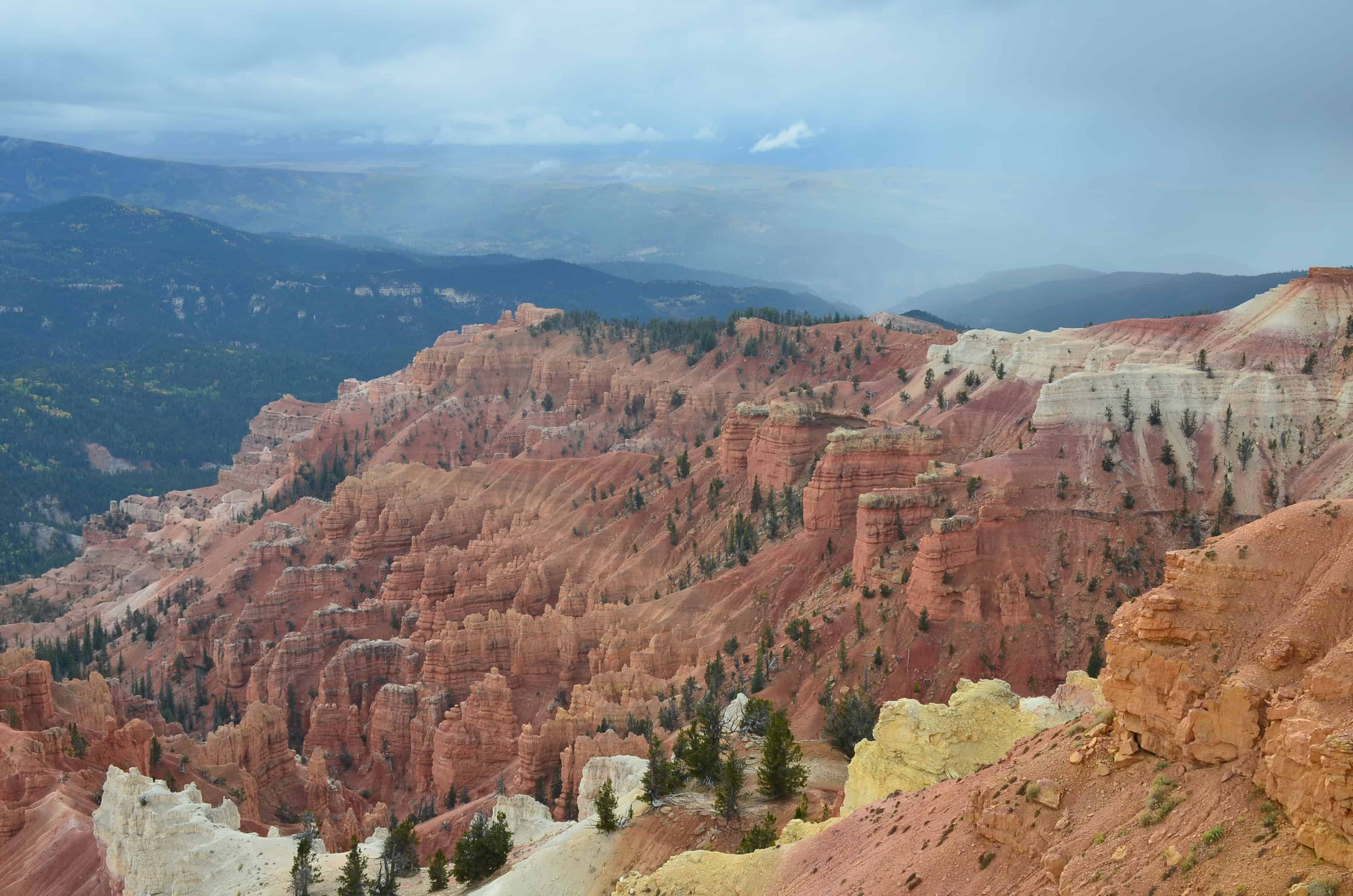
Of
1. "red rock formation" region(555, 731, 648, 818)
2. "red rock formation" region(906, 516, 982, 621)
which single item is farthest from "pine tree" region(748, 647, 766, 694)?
"red rock formation" region(906, 516, 982, 621)

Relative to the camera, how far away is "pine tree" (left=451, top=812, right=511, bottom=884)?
4238cm

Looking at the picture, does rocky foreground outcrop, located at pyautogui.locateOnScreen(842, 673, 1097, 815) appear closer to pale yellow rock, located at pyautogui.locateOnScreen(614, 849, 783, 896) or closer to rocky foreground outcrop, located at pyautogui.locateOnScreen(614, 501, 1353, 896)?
pale yellow rock, located at pyautogui.locateOnScreen(614, 849, 783, 896)

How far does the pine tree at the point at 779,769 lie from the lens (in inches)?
1619

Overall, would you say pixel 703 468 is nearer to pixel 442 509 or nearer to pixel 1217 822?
pixel 442 509

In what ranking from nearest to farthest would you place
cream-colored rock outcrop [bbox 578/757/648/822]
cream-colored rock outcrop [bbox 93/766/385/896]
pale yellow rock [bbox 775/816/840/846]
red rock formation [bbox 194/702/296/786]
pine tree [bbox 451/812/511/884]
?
pale yellow rock [bbox 775/816/840/846] → pine tree [bbox 451/812/511/884] → cream-colored rock outcrop [bbox 93/766/385/896] → cream-colored rock outcrop [bbox 578/757/648/822] → red rock formation [bbox 194/702/296/786]

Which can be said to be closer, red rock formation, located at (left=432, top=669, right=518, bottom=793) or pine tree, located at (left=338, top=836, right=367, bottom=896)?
pine tree, located at (left=338, top=836, right=367, bottom=896)

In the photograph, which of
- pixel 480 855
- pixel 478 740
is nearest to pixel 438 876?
pixel 480 855

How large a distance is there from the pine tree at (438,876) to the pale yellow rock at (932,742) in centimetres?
1560

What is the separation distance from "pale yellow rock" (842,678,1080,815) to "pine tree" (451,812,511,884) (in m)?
13.2

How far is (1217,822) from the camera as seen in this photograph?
63.1 feet

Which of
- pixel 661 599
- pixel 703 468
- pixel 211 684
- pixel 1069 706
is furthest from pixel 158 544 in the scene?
pixel 1069 706

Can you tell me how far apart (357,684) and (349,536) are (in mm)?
30322

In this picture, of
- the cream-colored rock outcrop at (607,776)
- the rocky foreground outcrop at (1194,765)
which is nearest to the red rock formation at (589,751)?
the cream-colored rock outcrop at (607,776)

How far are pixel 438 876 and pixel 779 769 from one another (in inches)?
491
